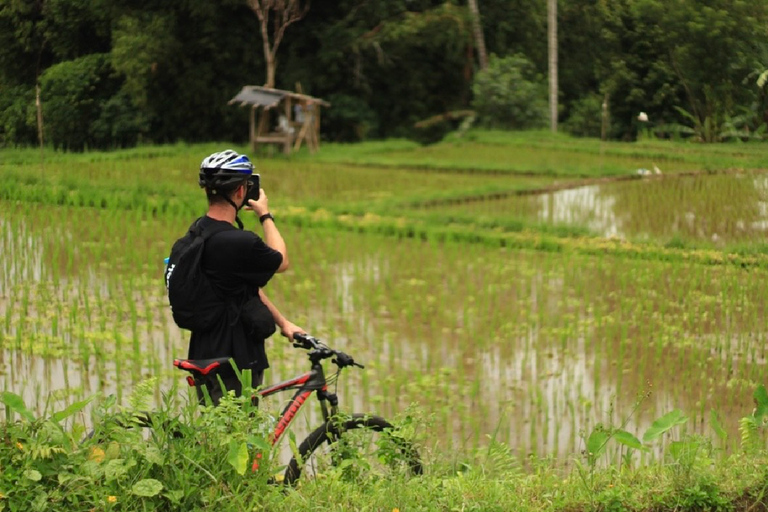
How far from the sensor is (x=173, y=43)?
29.7 feet

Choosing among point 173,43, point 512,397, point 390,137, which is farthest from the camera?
point 390,137

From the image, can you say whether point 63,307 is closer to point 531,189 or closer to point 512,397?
point 512,397

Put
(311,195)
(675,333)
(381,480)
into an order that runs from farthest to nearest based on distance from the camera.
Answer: (311,195)
(675,333)
(381,480)

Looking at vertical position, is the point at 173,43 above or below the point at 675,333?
above

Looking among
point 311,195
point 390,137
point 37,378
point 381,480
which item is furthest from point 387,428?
point 390,137

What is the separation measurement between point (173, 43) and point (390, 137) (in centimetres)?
643

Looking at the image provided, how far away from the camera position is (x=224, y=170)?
10.4 feet

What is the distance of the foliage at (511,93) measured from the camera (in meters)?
13.0

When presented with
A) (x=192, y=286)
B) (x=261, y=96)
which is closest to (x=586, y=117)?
(x=261, y=96)

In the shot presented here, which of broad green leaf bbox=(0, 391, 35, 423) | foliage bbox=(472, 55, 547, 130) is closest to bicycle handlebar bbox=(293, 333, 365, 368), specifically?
broad green leaf bbox=(0, 391, 35, 423)

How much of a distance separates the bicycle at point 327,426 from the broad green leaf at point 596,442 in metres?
0.46

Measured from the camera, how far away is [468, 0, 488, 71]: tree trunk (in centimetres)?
1423

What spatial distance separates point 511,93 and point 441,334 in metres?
8.00

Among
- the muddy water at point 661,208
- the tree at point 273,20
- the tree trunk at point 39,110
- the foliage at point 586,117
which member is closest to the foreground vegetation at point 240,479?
the tree trunk at point 39,110
